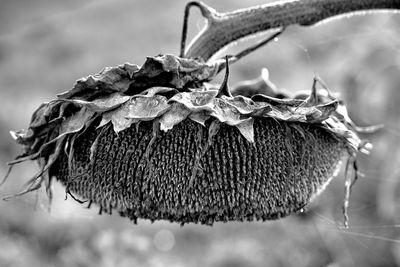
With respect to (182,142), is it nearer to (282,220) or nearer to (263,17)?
(263,17)

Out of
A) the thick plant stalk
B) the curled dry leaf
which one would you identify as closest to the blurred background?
the thick plant stalk

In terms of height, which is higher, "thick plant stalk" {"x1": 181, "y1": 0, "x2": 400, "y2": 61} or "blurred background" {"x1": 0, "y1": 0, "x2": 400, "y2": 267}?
"thick plant stalk" {"x1": 181, "y1": 0, "x2": 400, "y2": 61}

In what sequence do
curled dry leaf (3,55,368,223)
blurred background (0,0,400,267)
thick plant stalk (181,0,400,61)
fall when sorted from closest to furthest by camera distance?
1. curled dry leaf (3,55,368,223)
2. thick plant stalk (181,0,400,61)
3. blurred background (0,0,400,267)

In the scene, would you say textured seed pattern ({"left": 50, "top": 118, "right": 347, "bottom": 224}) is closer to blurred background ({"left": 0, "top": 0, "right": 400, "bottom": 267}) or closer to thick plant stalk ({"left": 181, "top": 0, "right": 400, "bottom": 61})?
thick plant stalk ({"left": 181, "top": 0, "right": 400, "bottom": 61})

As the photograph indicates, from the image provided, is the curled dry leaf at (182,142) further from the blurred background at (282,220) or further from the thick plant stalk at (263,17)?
the blurred background at (282,220)

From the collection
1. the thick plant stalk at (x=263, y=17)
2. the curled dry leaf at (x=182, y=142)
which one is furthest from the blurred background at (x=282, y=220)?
the curled dry leaf at (x=182, y=142)

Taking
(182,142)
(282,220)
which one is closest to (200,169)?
(182,142)
